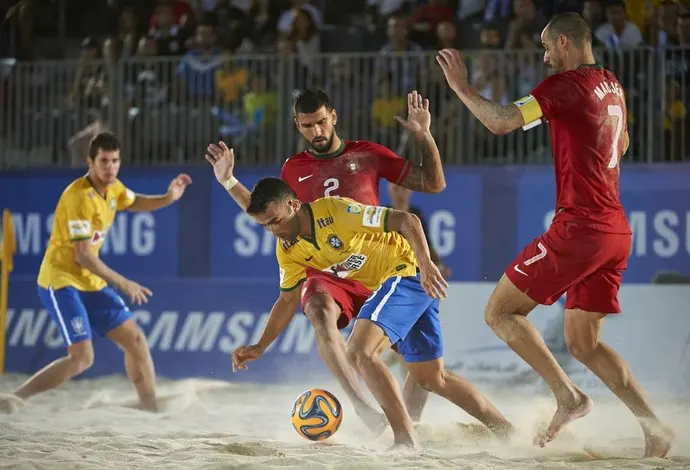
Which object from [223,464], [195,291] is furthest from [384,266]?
[195,291]

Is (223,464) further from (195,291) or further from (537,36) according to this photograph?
(537,36)

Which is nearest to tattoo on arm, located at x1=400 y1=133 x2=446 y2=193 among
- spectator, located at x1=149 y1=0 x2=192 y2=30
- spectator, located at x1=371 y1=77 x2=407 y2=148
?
spectator, located at x1=371 y1=77 x2=407 y2=148

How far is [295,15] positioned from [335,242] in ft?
21.2

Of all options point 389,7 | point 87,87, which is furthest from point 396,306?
point 389,7

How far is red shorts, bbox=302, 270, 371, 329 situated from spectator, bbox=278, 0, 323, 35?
19.7 feet

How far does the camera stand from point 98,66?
11.9 m

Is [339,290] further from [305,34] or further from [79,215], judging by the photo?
[305,34]

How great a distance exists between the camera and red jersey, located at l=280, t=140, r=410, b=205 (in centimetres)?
727

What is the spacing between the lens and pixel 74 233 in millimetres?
8648

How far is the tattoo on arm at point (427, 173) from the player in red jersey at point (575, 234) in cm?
113

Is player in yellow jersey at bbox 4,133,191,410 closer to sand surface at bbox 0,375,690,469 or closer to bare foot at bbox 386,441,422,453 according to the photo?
sand surface at bbox 0,375,690,469

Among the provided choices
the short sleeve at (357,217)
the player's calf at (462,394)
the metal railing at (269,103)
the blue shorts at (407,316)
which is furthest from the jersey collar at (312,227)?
the metal railing at (269,103)

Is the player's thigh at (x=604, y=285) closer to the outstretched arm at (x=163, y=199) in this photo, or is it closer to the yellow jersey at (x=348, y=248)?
the yellow jersey at (x=348, y=248)

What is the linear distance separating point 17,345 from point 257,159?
312cm
